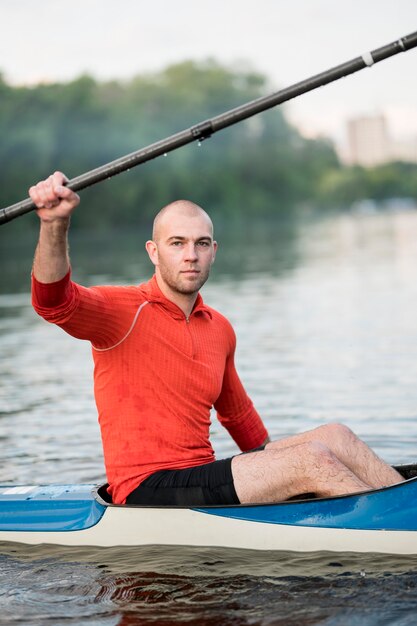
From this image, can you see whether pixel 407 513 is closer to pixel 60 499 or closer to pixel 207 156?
pixel 60 499

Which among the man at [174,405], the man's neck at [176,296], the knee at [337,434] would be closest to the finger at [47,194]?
the man at [174,405]

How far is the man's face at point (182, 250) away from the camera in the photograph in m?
5.60

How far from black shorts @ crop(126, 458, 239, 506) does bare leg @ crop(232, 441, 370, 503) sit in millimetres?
54

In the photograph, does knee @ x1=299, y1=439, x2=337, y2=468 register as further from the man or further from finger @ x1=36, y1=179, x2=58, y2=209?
finger @ x1=36, y1=179, x2=58, y2=209

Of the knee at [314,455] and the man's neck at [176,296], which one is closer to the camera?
the knee at [314,455]

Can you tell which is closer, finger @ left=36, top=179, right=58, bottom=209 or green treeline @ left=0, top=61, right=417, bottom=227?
finger @ left=36, top=179, right=58, bottom=209

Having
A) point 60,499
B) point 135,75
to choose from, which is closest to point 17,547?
point 60,499

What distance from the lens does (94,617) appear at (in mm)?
5152

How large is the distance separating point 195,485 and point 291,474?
1.68ft

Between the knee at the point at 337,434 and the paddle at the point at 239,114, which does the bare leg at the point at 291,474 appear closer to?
the knee at the point at 337,434

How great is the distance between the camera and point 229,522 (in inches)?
217

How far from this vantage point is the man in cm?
536

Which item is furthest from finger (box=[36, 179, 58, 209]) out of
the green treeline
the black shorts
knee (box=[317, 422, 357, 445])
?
the green treeline

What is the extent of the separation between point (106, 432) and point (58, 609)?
93 centimetres
